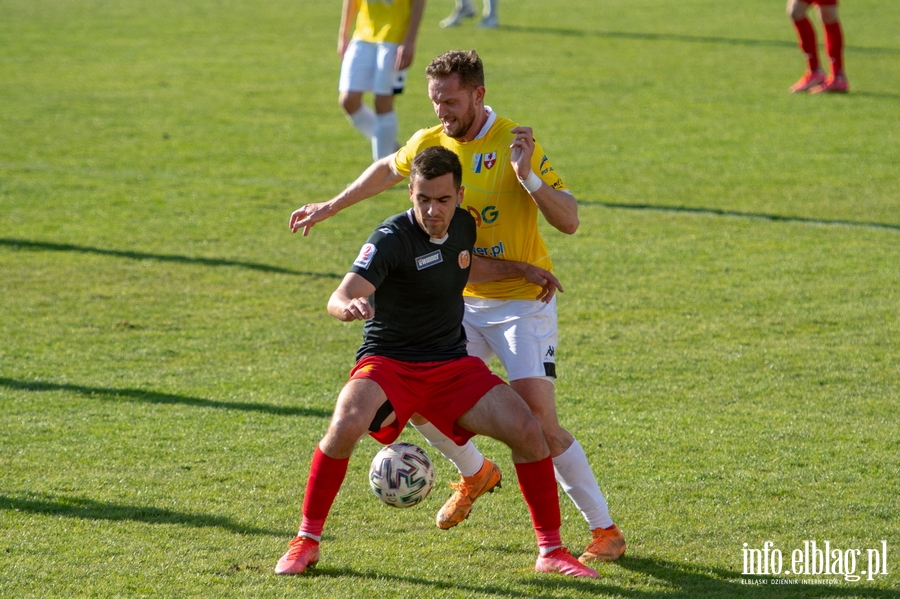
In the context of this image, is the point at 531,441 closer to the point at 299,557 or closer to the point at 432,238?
the point at 432,238

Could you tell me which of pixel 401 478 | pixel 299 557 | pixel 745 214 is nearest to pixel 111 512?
pixel 299 557

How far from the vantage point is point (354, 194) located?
603 cm

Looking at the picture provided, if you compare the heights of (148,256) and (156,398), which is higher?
(148,256)

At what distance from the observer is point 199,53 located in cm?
2241

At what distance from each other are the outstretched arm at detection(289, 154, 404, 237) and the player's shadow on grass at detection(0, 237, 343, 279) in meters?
4.77

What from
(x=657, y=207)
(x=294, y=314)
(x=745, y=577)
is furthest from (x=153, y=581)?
(x=657, y=207)

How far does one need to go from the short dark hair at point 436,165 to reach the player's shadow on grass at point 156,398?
267cm

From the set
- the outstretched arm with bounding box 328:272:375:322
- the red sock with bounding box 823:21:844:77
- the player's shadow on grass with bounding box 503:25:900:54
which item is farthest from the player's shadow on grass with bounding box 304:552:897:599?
the player's shadow on grass with bounding box 503:25:900:54

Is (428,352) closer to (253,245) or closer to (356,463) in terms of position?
(356,463)

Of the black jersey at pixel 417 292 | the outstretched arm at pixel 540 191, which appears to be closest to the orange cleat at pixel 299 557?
the black jersey at pixel 417 292

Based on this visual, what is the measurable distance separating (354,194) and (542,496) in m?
1.90

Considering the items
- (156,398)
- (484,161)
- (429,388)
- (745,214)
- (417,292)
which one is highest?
(484,161)

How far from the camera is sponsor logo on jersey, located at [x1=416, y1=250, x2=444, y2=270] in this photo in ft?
17.3

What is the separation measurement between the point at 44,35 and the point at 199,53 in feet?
12.0
